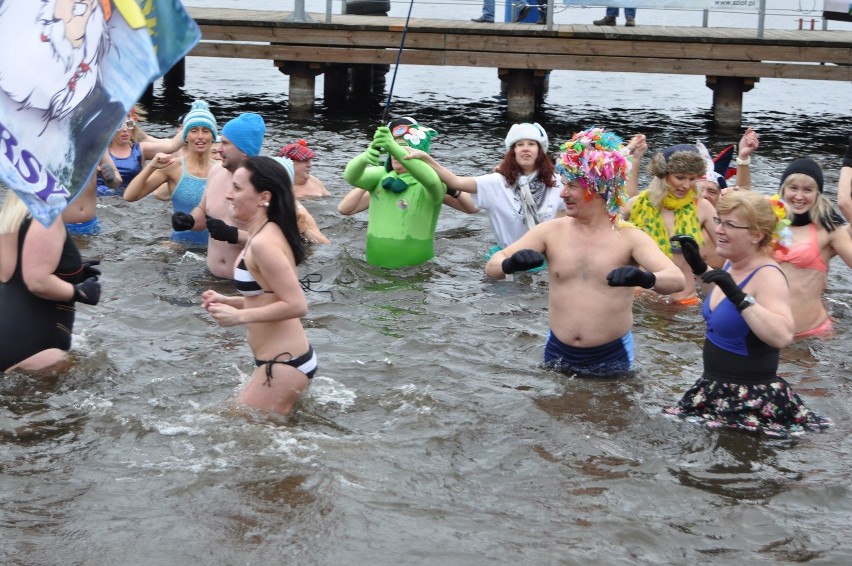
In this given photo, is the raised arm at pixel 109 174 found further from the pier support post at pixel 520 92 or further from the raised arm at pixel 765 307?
the pier support post at pixel 520 92

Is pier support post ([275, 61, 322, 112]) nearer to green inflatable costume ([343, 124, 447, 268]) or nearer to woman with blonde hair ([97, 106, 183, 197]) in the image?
woman with blonde hair ([97, 106, 183, 197])

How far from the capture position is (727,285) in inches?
216

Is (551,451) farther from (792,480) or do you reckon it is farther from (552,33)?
(552,33)

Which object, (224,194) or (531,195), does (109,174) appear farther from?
(531,195)

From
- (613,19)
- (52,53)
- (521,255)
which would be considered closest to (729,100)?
(613,19)

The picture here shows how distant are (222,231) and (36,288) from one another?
6.65 ft

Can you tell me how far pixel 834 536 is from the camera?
518 centimetres

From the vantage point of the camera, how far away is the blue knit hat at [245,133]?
809 centimetres

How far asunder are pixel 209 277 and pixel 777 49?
457 inches

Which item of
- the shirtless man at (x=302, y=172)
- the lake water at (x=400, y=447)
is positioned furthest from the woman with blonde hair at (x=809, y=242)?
Result: the shirtless man at (x=302, y=172)

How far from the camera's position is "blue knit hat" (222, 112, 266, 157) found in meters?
8.09

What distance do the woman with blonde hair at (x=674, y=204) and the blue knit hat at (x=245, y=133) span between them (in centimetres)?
288

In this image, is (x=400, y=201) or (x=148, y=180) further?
(x=148, y=180)

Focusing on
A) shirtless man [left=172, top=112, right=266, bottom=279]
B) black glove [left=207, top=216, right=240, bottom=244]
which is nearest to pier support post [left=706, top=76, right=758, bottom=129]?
shirtless man [left=172, top=112, right=266, bottom=279]
